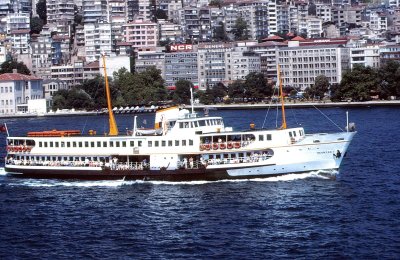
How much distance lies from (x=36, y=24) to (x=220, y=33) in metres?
30.2

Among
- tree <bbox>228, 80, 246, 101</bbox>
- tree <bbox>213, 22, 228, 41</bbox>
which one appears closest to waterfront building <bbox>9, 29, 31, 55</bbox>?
tree <bbox>213, 22, 228, 41</bbox>

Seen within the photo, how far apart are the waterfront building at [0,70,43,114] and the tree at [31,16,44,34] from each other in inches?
1656

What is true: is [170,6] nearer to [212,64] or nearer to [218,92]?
[212,64]

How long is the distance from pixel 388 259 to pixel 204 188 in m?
14.2

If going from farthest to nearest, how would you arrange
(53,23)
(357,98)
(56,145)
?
1. (53,23)
2. (357,98)
3. (56,145)

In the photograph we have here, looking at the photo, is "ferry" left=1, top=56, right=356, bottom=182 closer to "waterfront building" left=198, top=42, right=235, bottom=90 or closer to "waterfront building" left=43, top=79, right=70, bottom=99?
"waterfront building" left=43, top=79, right=70, bottom=99

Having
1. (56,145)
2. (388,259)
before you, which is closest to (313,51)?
(56,145)

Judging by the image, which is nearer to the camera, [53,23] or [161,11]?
[53,23]

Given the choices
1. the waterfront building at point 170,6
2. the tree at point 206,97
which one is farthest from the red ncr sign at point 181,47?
the waterfront building at point 170,6

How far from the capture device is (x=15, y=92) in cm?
12519

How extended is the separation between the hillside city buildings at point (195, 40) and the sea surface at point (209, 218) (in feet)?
264

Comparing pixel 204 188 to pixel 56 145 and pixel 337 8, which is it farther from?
pixel 337 8

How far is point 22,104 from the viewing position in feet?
412

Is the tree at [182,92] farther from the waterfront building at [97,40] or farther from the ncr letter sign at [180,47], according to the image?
the waterfront building at [97,40]
